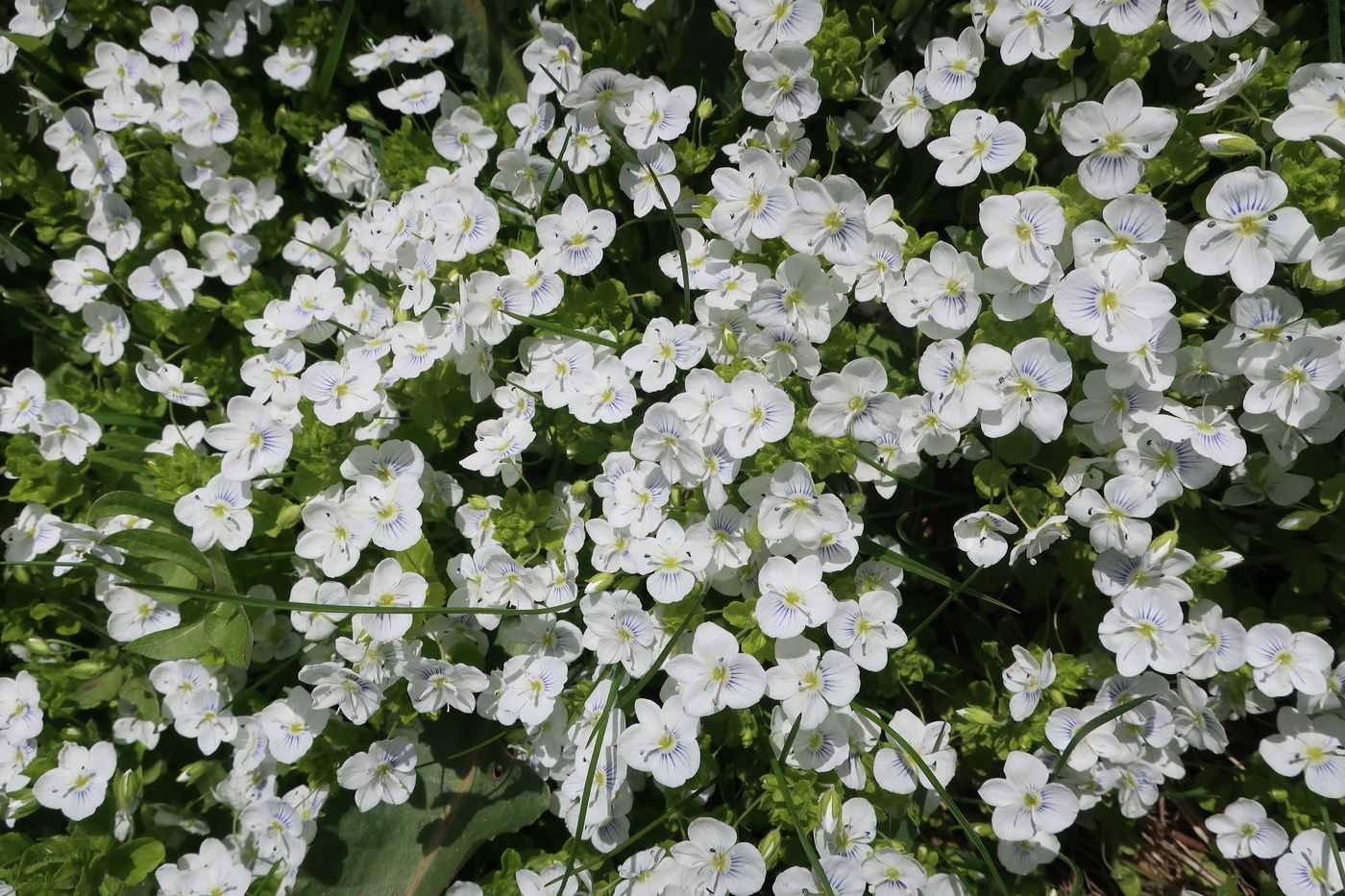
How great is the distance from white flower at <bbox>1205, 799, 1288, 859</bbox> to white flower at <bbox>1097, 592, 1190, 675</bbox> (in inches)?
21.3

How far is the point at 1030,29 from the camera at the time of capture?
1.91 meters

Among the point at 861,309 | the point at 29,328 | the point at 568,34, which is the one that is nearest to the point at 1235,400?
the point at 861,309

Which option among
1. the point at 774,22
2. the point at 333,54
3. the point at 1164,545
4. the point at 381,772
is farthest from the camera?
the point at 333,54

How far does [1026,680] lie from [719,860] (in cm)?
83

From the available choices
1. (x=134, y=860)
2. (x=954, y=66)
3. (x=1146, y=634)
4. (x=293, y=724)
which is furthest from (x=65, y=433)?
(x=1146, y=634)

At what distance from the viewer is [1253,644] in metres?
1.97

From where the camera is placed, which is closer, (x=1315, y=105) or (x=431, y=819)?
(x=1315, y=105)

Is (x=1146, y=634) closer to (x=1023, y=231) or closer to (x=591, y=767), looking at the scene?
(x=1023, y=231)

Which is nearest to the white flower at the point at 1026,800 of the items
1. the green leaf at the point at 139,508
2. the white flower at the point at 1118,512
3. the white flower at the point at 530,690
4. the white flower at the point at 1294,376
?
the white flower at the point at 1118,512

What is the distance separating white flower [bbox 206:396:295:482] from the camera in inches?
88.4

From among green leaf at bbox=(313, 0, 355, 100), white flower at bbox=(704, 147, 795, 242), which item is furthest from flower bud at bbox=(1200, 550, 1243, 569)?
green leaf at bbox=(313, 0, 355, 100)

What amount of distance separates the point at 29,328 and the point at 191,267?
691 millimetres

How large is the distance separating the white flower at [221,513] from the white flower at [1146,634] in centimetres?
210

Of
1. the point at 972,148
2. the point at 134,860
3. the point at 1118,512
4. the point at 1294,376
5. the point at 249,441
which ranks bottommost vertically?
the point at 134,860
